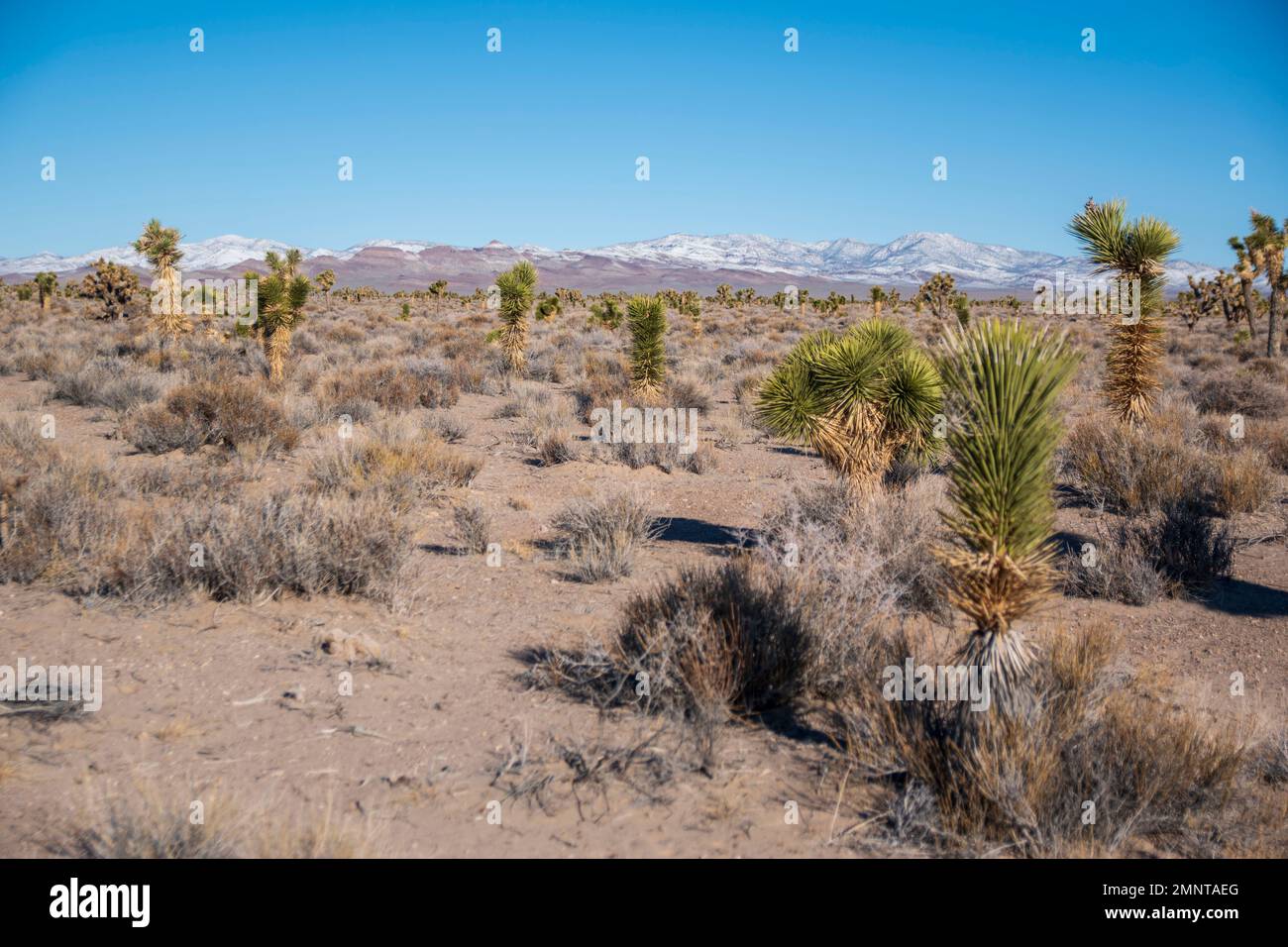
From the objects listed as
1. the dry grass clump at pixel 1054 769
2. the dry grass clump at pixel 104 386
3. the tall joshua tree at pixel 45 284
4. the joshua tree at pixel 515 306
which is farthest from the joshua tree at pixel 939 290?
the dry grass clump at pixel 1054 769

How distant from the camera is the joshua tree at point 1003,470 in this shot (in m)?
3.28

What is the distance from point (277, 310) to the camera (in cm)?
1539

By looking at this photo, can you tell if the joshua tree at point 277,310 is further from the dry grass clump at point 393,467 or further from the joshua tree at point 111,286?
the joshua tree at point 111,286

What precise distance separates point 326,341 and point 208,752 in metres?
22.9

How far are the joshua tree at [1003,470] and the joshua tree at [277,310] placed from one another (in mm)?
14913

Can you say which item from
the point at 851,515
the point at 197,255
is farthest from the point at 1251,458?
the point at 197,255

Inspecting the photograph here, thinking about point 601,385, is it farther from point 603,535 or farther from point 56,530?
point 56,530

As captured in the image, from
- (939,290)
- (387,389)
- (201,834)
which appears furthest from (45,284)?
(939,290)

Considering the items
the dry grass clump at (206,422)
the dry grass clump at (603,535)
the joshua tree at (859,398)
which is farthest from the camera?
the dry grass clump at (206,422)

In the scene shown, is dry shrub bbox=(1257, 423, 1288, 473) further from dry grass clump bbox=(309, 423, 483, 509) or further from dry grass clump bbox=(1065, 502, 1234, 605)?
dry grass clump bbox=(309, 423, 483, 509)

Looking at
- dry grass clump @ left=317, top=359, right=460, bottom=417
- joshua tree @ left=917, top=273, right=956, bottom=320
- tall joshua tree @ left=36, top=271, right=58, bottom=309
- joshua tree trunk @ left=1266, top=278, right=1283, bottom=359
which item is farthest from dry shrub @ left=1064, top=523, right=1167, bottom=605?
joshua tree @ left=917, top=273, right=956, bottom=320
